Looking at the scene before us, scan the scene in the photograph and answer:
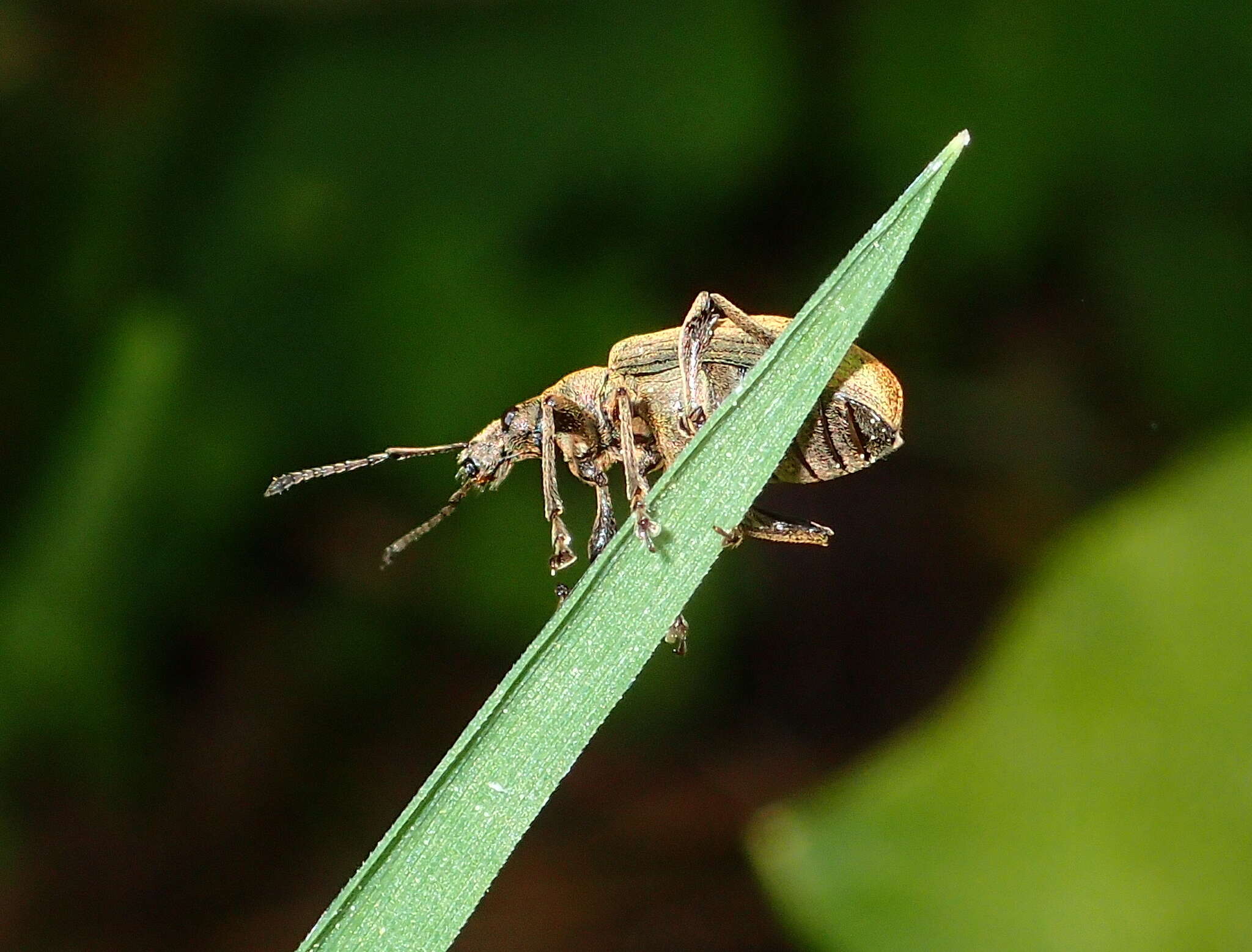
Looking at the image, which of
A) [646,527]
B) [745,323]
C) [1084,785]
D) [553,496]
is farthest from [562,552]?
[1084,785]

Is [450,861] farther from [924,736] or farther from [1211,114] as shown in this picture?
[1211,114]

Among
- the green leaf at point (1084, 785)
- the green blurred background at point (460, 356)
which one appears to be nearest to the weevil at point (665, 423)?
the green leaf at point (1084, 785)

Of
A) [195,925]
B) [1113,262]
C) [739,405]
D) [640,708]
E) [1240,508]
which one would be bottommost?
[195,925]

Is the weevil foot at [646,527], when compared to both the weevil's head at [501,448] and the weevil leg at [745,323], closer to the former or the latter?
the weevil leg at [745,323]

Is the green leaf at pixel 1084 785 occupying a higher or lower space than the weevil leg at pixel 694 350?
lower

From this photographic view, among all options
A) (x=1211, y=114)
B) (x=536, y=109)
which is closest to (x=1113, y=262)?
(x=1211, y=114)

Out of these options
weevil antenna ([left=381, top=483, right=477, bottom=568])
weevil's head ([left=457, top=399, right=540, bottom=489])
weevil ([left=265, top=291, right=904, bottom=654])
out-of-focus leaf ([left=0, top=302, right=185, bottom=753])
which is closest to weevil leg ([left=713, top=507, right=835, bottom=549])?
weevil ([left=265, top=291, right=904, bottom=654])

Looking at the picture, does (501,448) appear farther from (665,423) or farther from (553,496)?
(665,423)
